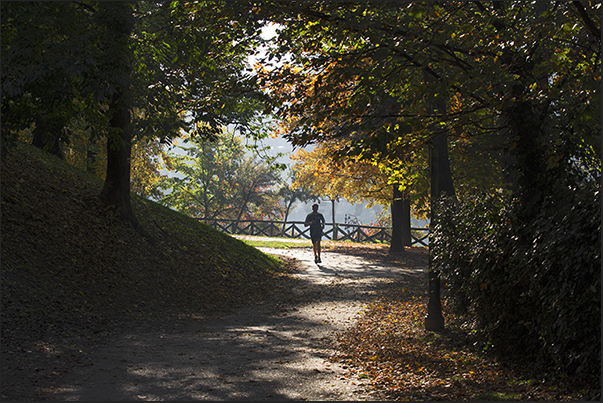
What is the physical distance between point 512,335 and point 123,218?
9585 millimetres

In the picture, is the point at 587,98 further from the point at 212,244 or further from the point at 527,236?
the point at 212,244

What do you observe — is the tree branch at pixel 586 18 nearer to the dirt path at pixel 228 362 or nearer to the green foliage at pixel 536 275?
the green foliage at pixel 536 275

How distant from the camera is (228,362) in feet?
21.1

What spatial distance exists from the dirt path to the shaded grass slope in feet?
2.36

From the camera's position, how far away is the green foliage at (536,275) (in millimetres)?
4430

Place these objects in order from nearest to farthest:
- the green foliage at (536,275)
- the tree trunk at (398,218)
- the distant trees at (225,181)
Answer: the green foliage at (536,275)
the tree trunk at (398,218)
the distant trees at (225,181)

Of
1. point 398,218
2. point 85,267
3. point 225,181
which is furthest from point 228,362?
point 225,181

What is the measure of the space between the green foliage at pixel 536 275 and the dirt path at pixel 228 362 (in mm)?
1757

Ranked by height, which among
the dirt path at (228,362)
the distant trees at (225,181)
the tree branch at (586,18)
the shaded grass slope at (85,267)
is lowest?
the dirt path at (228,362)

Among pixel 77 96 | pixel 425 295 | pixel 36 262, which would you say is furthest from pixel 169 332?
pixel 425 295

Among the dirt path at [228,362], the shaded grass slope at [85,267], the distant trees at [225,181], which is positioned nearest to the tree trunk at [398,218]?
the shaded grass slope at [85,267]

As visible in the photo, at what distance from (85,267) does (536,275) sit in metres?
7.87

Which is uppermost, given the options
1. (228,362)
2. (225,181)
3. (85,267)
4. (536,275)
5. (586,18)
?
(225,181)

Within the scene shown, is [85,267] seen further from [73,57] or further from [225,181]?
[225,181]
